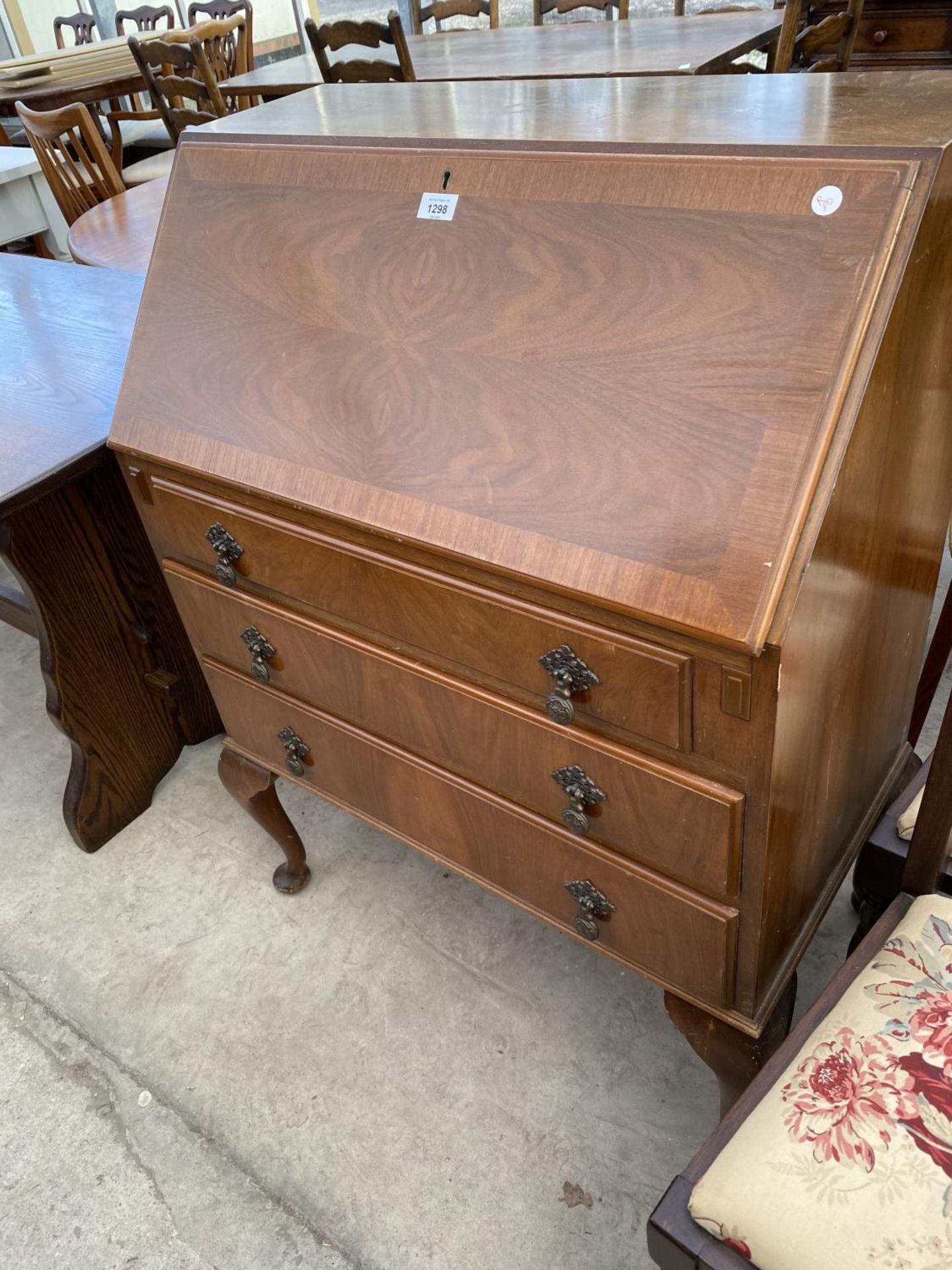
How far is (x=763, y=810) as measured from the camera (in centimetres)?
91

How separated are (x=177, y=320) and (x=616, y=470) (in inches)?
27.3

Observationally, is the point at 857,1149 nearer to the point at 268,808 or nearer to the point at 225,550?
the point at 225,550

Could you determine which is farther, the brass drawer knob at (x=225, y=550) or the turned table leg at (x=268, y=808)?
the turned table leg at (x=268, y=808)

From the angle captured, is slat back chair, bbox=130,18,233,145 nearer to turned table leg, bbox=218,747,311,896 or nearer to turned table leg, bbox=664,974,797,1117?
turned table leg, bbox=218,747,311,896

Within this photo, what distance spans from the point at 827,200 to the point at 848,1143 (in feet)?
2.68

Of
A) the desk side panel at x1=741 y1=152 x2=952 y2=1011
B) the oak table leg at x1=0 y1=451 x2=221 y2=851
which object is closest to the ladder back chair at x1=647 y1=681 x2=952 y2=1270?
the desk side panel at x1=741 y1=152 x2=952 y2=1011

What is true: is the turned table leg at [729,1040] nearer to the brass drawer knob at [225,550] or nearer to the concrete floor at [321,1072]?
the concrete floor at [321,1072]

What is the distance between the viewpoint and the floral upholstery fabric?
0.78 m

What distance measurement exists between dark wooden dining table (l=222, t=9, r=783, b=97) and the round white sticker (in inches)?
93.1

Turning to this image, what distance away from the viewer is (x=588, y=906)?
46.7 inches

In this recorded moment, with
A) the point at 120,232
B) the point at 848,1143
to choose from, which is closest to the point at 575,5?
the point at 120,232

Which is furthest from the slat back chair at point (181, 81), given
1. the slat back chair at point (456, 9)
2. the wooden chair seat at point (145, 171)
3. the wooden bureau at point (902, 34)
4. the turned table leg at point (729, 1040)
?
the turned table leg at point (729, 1040)

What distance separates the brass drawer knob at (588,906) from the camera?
1.17m

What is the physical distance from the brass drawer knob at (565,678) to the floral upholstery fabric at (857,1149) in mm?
407
